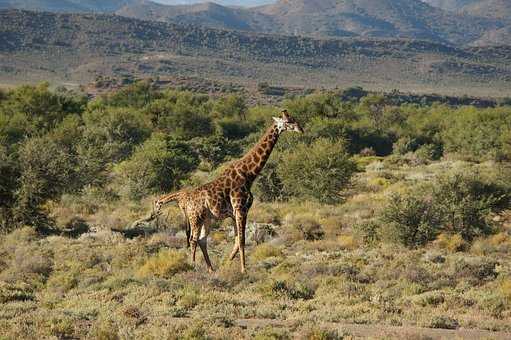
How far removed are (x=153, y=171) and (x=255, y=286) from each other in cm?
1866

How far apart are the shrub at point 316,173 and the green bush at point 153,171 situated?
5822 mm

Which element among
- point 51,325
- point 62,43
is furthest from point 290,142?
point 62,43

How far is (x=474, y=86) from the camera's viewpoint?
17262cm

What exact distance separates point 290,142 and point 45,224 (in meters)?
19.3

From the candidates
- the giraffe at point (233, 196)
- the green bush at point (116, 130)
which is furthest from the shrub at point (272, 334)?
the green bush at point (116, 130)

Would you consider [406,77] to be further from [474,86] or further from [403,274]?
[403,274]

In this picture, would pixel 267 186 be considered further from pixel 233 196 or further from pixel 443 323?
pixel 443 323

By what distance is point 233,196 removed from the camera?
43.7 ft

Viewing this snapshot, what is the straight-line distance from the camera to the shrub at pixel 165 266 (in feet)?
47.3

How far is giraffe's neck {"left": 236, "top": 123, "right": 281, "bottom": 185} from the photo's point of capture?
44.5 feet

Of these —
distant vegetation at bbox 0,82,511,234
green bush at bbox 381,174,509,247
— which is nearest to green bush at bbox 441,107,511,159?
distant vegetation at bbox 0,82,511,234

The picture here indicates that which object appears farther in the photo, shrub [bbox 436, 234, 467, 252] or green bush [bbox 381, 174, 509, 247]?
green bush [bbox 381, 174, 509, 247]

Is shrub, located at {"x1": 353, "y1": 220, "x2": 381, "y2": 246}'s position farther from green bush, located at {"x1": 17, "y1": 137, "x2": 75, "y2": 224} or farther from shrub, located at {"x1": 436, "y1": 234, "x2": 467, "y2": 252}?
green bush, located at {"x1": 17, "y1": 137, "x2": 75, "y2": 224}

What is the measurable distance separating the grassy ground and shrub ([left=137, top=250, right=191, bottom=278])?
1.2 inches
